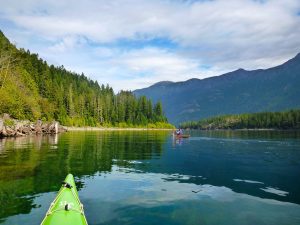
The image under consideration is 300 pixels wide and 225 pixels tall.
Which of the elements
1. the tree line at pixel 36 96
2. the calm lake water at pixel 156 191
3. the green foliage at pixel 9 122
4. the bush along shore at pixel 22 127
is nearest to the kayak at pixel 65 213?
the calm lake water at pixel 156 191

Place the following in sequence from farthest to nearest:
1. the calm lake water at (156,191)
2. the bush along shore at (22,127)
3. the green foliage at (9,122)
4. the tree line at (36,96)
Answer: the tree line at (36,96), the green foliage at (9,122), the bush along shore at (22,127), the calm lake water at (156,191)

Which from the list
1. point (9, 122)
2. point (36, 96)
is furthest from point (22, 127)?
point (36, 96)

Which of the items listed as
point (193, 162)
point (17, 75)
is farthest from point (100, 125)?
point (193, 162)

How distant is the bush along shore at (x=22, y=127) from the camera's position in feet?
258

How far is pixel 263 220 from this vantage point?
1747 cm

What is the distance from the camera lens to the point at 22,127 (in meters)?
90.8

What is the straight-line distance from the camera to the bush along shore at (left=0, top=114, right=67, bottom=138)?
78775 mm

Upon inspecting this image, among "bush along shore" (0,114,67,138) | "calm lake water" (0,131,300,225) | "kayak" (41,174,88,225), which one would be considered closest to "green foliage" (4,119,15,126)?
"bush along shore" (0,114,67,138)

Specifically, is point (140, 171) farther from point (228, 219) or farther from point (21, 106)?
point (21, 106)

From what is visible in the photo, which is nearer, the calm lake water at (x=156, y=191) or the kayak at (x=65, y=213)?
the kayak at (x=65, y=213)

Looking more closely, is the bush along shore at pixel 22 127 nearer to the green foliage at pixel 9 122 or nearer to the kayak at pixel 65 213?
the green foliage at pixel 9 122

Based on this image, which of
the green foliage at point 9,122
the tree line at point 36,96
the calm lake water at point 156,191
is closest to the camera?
the calm lake water at point 156,191

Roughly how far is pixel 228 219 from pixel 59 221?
980 cm

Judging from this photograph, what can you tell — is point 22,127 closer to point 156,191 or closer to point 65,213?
point 156,191
